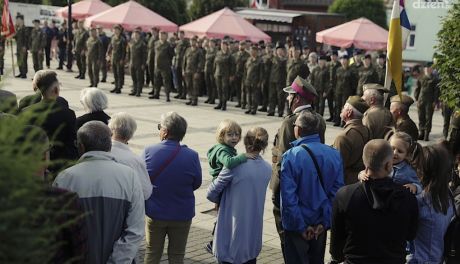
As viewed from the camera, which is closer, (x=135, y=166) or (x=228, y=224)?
(x=135, y=166)

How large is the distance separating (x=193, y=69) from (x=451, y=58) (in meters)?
11.7

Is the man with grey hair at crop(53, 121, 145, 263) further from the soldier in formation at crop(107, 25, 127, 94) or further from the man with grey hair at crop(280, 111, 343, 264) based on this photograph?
the soldier in formation at crop(107, 25, 127, 94)

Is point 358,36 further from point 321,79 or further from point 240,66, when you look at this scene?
point 321,79

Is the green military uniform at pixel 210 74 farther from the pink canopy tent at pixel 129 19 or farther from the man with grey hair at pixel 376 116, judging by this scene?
the man with grey hair at pixel 376 116

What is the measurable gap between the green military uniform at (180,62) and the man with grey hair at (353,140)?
14161mm

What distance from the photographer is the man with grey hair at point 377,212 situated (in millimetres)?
4355

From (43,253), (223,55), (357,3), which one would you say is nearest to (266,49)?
(223,55)

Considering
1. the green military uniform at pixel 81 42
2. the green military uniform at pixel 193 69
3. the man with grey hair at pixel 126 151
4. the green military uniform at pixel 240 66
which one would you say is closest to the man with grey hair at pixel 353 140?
the man with grey hair at pixel 126 151

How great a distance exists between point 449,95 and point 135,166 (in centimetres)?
501

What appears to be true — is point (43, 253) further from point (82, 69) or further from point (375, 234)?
point (82, 69)

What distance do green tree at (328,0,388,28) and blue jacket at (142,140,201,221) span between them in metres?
34.8

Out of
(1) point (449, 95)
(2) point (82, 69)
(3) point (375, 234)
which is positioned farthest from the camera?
(2) point (82, 69)

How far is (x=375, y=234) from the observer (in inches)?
172

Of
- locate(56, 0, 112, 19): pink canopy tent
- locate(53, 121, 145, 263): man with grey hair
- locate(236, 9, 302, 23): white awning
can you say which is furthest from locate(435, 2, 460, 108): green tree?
→ locate(236, 9, 302, 23): white awning
